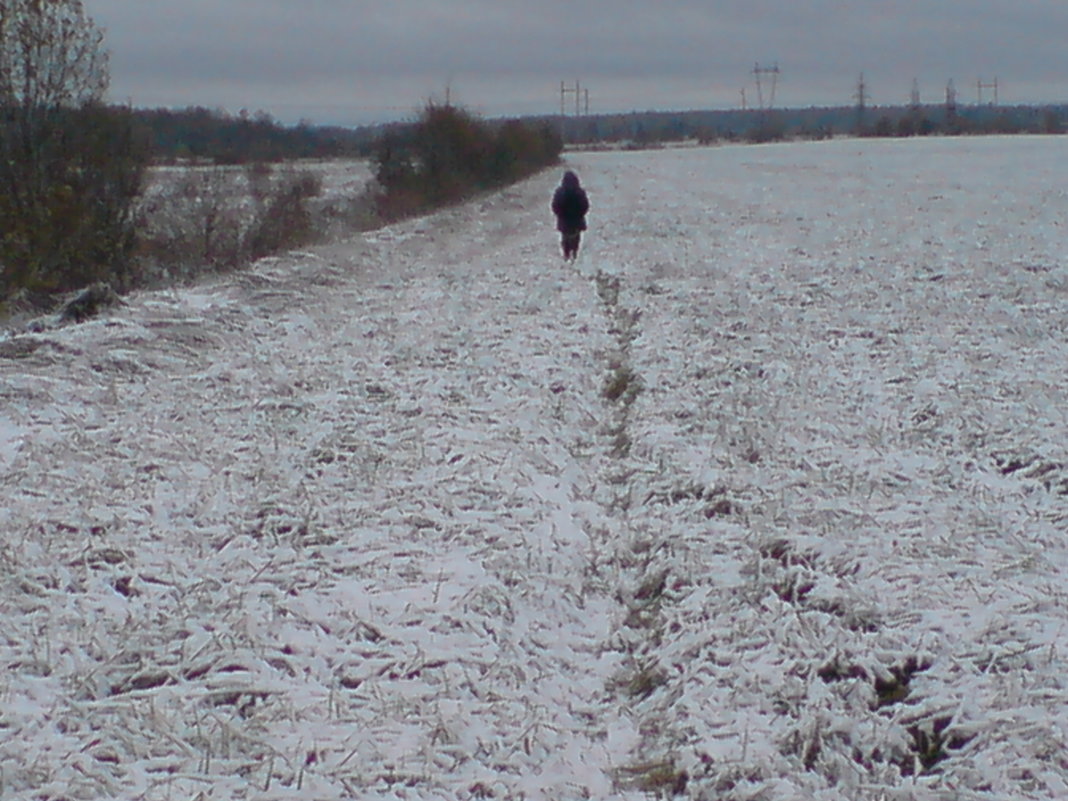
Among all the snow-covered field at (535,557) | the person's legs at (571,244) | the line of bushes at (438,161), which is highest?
the line of bushes at (438,161)

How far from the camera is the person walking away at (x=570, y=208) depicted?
1938cm

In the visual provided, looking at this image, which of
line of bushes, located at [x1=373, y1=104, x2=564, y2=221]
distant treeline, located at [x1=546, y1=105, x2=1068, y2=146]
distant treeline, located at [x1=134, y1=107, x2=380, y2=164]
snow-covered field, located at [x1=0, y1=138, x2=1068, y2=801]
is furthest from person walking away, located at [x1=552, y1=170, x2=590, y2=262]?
distant treeline, located at [x1=546, y1=105, x2=1068, y2=146]

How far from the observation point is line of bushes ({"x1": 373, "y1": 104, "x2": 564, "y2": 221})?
132ft

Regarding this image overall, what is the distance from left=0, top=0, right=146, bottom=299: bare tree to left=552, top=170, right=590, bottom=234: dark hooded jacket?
8.28 metres

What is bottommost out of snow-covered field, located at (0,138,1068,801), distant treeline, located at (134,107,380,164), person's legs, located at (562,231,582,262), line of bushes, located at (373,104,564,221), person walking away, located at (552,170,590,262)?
snow-covered field, located at (0,138,1068,801)

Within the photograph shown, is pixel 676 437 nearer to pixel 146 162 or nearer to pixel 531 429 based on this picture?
pixel 531 429

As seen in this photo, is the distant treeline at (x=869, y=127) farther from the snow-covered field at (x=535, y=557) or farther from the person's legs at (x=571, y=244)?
the snow-covered field at (x=535, y=557)

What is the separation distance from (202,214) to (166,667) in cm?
2193

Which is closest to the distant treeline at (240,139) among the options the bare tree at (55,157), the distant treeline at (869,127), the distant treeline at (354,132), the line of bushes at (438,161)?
the distant treeline at (354,132)

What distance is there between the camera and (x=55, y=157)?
18.3 m

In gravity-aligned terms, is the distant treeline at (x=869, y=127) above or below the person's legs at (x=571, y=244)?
above

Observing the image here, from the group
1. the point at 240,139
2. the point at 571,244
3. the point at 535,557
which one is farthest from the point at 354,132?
the point at 535,557

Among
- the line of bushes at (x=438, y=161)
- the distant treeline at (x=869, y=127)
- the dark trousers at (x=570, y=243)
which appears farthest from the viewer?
the distant treeline at (x=869, y=127)

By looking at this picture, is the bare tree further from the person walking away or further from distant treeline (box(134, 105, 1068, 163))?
the person walking away
